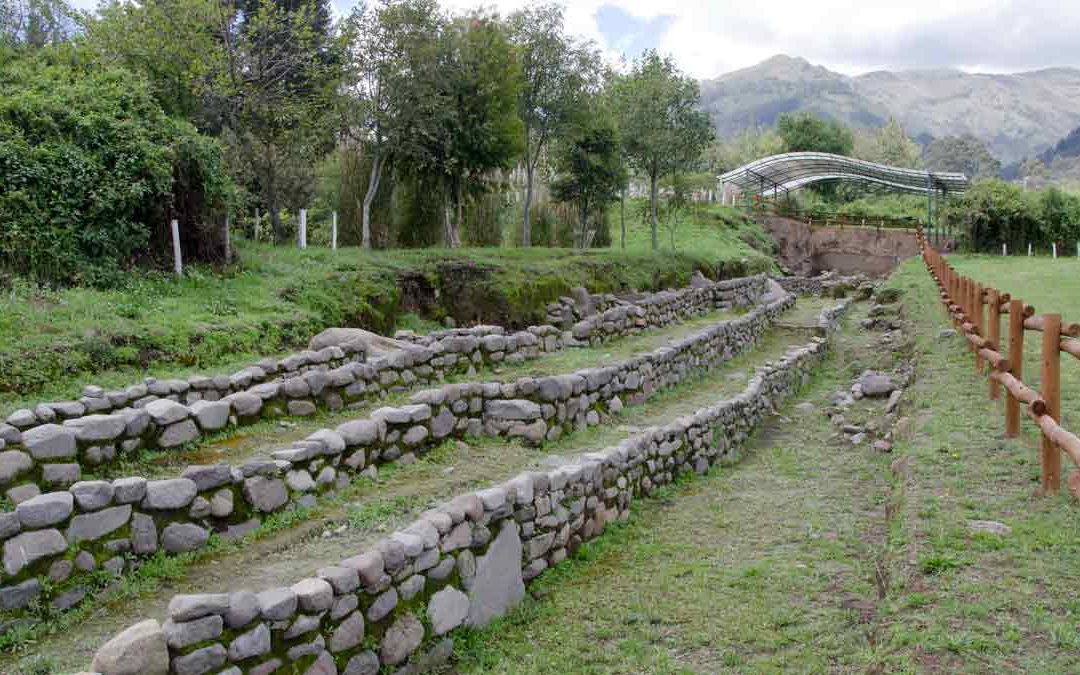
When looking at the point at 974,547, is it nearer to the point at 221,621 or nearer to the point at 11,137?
the point at 221,621

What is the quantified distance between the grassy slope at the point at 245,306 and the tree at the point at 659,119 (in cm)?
765

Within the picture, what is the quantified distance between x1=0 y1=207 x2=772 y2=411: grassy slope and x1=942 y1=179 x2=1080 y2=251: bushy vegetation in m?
31.0

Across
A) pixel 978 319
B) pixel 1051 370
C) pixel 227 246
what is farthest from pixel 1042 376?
pixel 227 246

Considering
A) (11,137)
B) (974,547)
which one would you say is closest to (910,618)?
(974,547)

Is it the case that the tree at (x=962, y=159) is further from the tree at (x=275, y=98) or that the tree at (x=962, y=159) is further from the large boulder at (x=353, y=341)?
the large boulder at (x=353, y=341)

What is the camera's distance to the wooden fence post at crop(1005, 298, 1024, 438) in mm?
7798

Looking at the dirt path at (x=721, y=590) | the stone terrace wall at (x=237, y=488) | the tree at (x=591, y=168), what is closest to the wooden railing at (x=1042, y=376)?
the dirt path at (x=721, y=590)

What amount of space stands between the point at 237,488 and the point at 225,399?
2.11 metres

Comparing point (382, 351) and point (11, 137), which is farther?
point (11, 137)

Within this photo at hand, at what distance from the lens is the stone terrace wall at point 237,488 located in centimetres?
489

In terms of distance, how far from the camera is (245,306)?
1365cm

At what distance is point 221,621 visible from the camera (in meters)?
4.06

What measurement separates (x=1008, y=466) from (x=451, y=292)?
1194 cm

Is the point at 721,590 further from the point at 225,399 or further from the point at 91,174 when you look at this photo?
the point at 91,174
